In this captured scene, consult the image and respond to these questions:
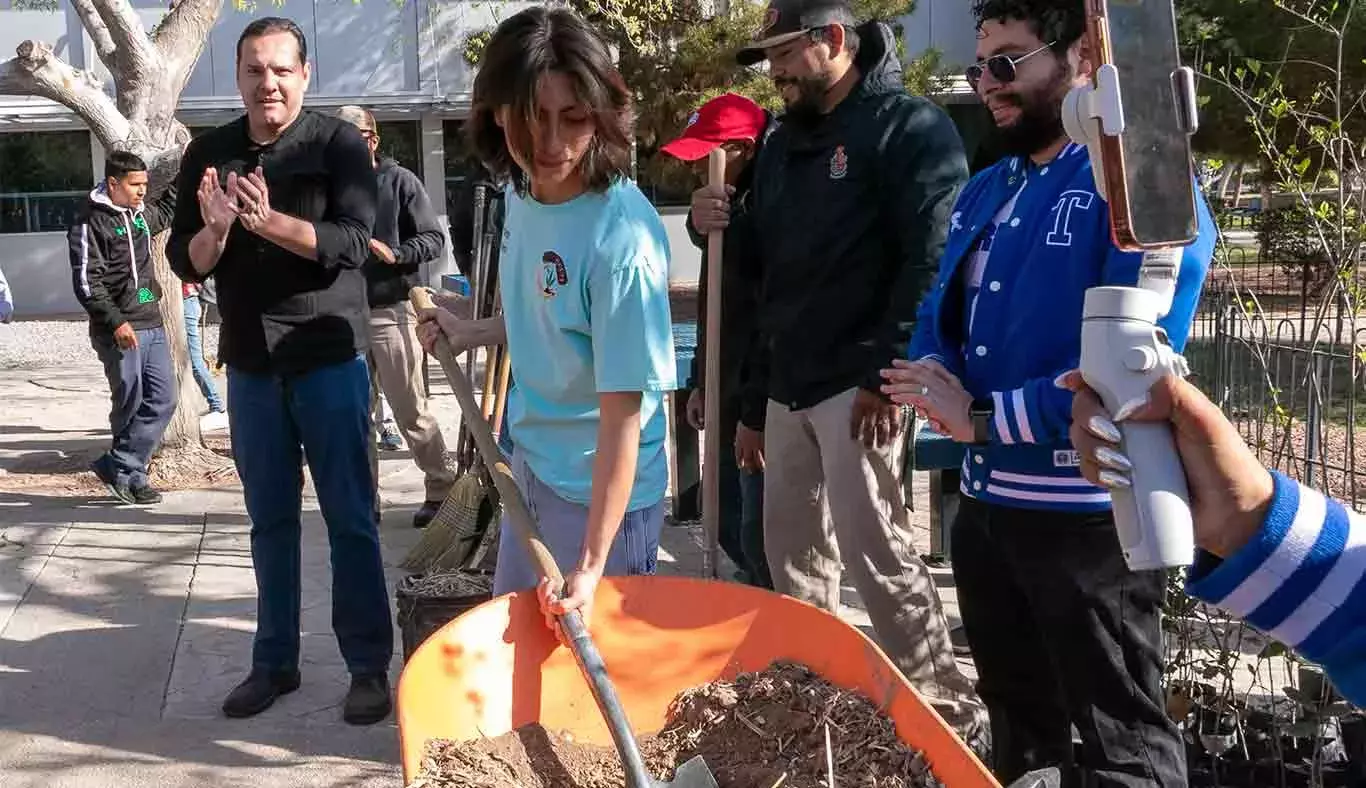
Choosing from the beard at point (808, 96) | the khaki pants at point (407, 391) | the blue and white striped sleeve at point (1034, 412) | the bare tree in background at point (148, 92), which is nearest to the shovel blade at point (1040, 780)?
the blue and white striped sleeve at point (1034, 412)

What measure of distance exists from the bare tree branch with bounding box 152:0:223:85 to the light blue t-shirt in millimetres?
6335

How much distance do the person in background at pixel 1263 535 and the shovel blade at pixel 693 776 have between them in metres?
1.10

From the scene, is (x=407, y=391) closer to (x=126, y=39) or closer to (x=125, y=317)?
(x=125, y=317)

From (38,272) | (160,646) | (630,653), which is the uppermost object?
(630,653)

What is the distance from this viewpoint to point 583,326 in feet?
8.94

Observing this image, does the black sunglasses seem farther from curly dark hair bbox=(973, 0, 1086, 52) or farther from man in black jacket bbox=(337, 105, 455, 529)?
man in black jacket bbox=(337, 105, 455, 529)

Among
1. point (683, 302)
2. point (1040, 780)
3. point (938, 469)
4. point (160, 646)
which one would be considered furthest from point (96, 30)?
point (683, 302)

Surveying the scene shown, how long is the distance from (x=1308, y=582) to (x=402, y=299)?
611cm

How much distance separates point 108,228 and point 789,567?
5.20 m

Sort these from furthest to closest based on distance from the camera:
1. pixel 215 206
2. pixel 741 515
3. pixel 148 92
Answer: pixel 148 92 < pixel 741 515 < pixel 215 206

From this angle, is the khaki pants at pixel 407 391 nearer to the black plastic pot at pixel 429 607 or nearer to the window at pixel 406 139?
the black plastic pot at pixel 429 607

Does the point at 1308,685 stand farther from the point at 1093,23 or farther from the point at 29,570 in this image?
the point at 29,570

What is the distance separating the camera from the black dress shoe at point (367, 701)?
14.0 ft

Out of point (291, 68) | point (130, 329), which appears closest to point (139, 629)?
point (291, 68)
